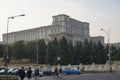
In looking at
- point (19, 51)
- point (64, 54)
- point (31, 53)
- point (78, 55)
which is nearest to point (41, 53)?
point (31, 53)

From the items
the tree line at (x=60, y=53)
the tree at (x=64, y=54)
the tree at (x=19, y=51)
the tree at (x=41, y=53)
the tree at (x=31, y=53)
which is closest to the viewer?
the tree at (x=64, y=54)

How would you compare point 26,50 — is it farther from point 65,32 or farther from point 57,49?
point 65,32

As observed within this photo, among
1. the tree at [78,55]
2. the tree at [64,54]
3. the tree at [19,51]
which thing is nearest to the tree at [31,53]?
the tree at [19,51]

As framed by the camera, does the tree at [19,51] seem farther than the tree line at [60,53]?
Yes

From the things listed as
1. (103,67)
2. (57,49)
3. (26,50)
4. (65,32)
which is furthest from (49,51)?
(65,32)

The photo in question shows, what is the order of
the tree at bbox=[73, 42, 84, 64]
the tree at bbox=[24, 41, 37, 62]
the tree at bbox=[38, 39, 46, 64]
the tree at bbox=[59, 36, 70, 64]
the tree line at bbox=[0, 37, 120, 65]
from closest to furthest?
the tree at bbox=[59, 36, 70, 64] < the tree line at bbox=[0, 37, 120, 65] < the tree at bbox=[73, 42, 84, 64] < the tree at bbox=[38, 39, 46, 64] < the tree at bbox=[24, 41, 37, 62]

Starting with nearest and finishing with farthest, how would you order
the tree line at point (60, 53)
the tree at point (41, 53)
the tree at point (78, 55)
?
the tree line at point (60, 53), the tree at point (78, 55), the tree at point (41, 53)

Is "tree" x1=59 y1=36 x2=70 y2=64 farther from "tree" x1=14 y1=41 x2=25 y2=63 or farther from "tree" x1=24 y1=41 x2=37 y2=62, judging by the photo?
"tree" x1=14 y1=41 x2=25 y2=63

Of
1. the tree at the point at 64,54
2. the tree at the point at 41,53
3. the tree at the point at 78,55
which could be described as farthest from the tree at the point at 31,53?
the tree at the point at 78,55

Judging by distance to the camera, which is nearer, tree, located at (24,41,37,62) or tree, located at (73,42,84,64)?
tree, located at (73,42,84,64)

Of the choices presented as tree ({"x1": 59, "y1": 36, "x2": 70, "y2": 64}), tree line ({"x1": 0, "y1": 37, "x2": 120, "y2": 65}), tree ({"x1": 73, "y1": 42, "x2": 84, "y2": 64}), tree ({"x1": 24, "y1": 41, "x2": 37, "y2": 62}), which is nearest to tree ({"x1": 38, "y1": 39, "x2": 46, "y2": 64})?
tree line ({"x1": 0, "y1": 37, "x2": 120, "y2": 65})

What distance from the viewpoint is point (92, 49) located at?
127 m

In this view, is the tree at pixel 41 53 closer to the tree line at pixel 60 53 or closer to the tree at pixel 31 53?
the tree line at pixel 60 53

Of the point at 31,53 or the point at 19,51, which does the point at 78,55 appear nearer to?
the point at 31,53
